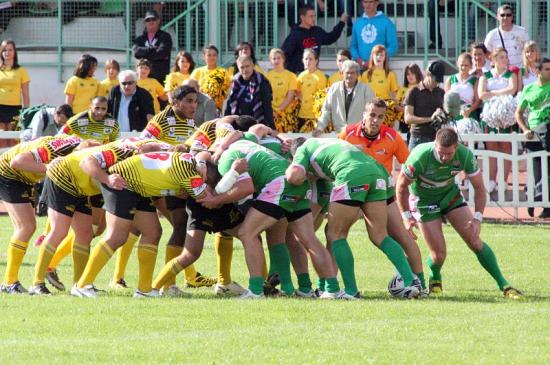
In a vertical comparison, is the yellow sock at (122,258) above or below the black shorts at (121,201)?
below

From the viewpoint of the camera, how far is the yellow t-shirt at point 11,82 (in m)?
21.0

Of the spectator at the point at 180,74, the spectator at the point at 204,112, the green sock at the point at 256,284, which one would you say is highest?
the spectator at the point at 180,74

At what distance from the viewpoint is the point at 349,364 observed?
9.16 metres

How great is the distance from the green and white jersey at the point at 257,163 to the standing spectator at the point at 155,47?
360 inches

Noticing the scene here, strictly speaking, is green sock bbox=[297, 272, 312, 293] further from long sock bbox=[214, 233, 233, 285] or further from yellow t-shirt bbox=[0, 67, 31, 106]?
yellow t-shirt bbox=[0, 67, 31, 106]

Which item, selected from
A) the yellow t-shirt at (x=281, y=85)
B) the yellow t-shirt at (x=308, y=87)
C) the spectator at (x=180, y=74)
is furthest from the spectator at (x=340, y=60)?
the spectator at (x=180, y=74)

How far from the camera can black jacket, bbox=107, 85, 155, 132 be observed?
62.4 ft

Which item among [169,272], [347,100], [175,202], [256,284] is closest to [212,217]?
[175,202]

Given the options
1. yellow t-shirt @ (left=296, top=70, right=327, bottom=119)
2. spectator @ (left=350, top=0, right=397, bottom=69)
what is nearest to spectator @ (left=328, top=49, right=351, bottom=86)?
yellow t-shirt @ (left=296, top=70, right=327, bottom=119)

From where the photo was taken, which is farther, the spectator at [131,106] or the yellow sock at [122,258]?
the spectator at [131,106]

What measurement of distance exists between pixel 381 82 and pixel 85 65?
4181mm

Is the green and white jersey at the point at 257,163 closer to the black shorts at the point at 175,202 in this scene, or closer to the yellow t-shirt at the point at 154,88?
the black shorts at the point at 175,202

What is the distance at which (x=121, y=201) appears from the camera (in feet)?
40.6

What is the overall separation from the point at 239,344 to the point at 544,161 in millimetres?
9869
